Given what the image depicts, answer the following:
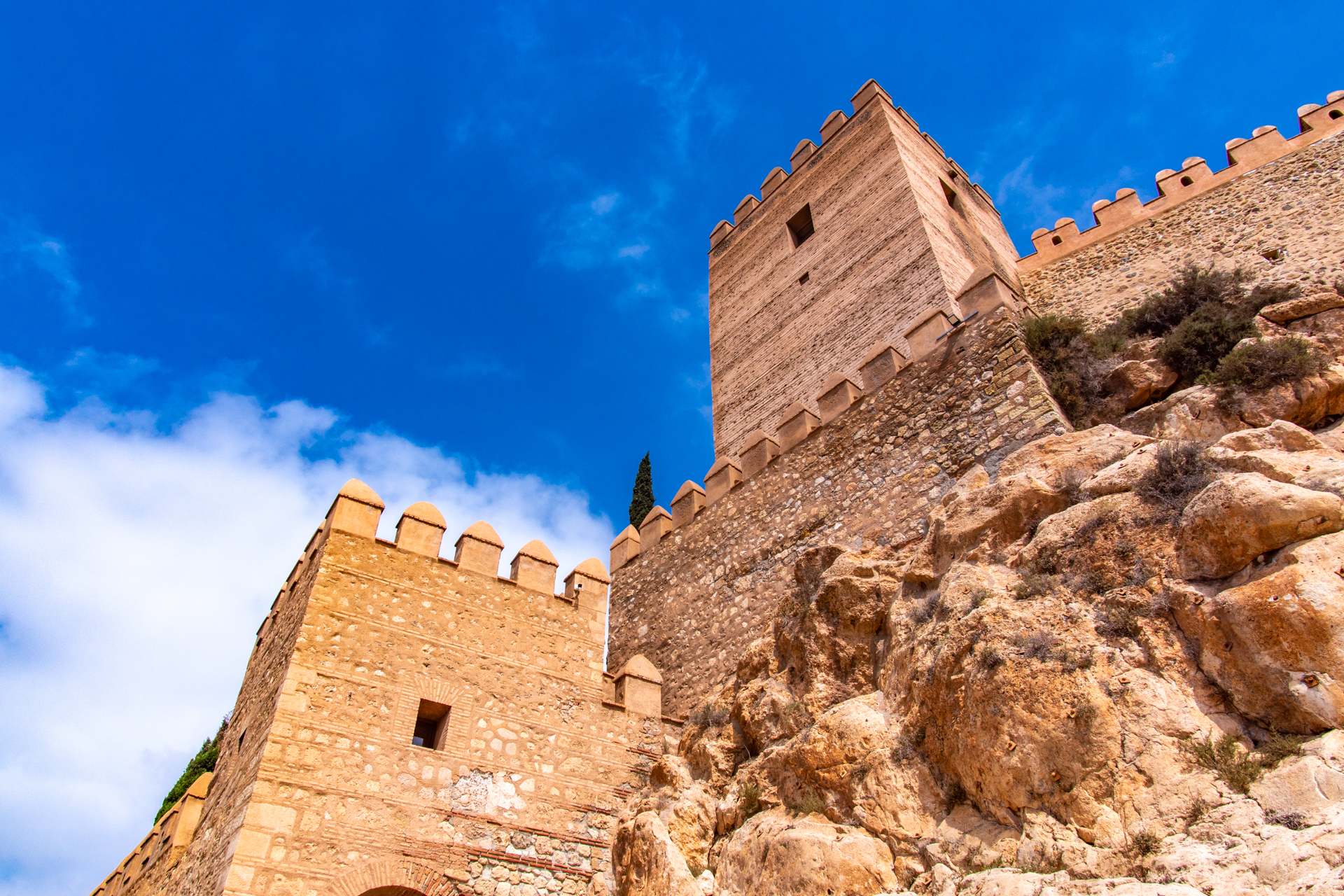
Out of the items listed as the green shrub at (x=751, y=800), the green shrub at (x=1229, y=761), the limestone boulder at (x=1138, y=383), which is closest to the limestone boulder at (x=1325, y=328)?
the limestone boulder at (x=1138, y=383)

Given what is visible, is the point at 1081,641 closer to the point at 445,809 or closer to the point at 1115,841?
the point at 1115,841

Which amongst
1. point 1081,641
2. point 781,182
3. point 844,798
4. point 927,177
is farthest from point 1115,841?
point 781,182

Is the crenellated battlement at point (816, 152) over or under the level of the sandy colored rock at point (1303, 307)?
over

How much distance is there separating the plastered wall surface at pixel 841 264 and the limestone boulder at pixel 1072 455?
4884mm

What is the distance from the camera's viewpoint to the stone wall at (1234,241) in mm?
10664

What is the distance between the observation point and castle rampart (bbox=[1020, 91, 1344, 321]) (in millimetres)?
10859

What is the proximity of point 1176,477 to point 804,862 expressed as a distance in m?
3.30

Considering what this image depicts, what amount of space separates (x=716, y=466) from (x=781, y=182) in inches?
339

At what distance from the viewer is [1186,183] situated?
1312cm

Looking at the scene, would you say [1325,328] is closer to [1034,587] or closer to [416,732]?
[1034,587]

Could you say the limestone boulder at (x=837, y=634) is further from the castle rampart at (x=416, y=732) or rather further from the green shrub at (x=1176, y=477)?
the castle rampart at (x=416, y=732)

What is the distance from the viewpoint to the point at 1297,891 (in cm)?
348

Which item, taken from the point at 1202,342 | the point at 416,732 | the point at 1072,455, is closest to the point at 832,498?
the point at 1072,455

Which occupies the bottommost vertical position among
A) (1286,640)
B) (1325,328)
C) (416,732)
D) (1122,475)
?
(1286,640)
